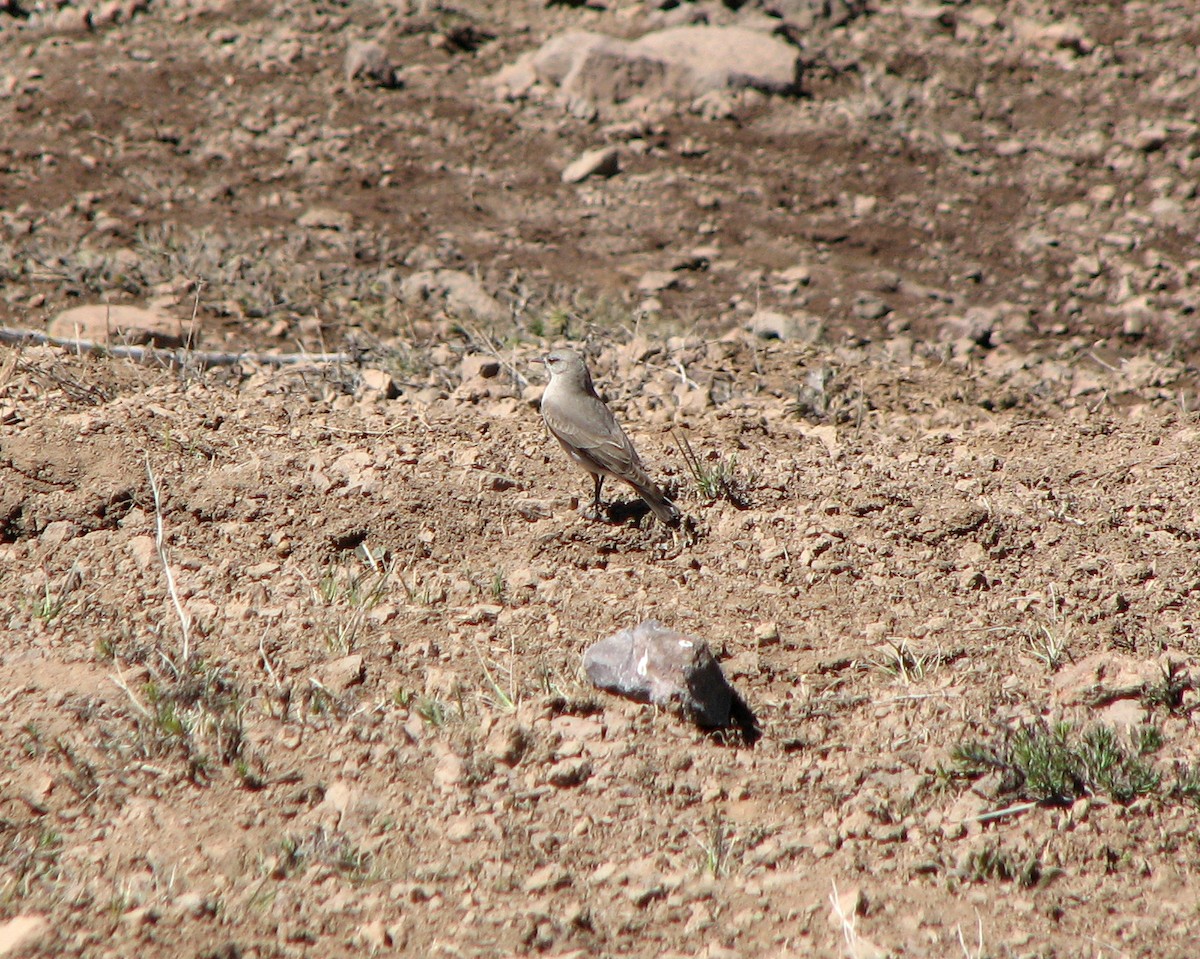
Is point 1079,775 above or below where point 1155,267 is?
above

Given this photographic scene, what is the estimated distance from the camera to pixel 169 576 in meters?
4.74

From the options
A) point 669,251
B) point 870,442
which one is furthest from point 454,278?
point 870,442

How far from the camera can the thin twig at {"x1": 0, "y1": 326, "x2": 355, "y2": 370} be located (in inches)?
256

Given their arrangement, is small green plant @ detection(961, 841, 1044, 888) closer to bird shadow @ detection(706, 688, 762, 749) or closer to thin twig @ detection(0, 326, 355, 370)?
bird shadow @ detection(706, 688, 762, 749)

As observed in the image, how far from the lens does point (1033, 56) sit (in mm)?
11523

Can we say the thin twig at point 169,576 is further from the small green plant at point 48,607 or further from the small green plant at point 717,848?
the small green plant at point 717,848

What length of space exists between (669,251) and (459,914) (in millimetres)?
6134

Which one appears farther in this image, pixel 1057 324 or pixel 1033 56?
pixel 1033 56

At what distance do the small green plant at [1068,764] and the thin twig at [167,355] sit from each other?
13.9 feet

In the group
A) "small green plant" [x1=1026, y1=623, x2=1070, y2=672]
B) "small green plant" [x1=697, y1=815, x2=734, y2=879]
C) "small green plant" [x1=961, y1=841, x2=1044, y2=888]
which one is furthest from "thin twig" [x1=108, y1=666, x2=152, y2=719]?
"small green plant" [x1=1026, y1=623, x2=1070, y2=672]

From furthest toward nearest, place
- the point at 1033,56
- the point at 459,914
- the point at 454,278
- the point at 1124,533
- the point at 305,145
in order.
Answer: the point at 1033,56, the point at 305,145, the point at 454,278, the point at 1124,533, the point at 459,914

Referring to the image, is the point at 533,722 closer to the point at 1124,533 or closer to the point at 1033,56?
the point at 1124,533

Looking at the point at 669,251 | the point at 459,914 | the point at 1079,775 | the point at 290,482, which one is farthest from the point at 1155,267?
the point at 459,914

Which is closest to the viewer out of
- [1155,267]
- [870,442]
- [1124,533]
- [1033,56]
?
[1124,533]
